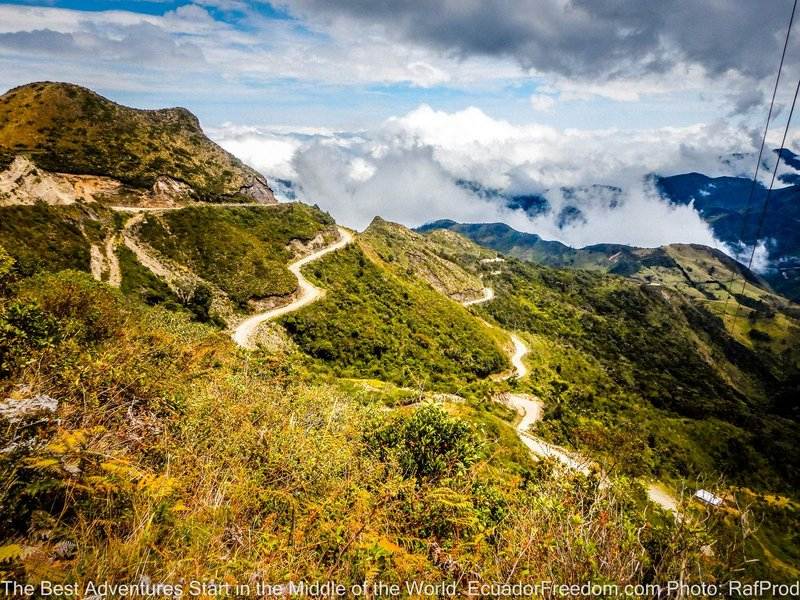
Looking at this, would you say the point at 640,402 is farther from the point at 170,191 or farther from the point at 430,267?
the point at 170,191

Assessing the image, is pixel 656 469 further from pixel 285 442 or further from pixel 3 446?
pixel 3 446

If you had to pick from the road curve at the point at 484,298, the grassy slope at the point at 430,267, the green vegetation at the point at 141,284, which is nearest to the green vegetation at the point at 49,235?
the green vegetation at the point at 141,284

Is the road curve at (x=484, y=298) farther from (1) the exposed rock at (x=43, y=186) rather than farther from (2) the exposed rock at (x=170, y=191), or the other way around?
(1) the exposed rock at (x=43, y=186)

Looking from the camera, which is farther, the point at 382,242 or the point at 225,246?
the point at 382,242

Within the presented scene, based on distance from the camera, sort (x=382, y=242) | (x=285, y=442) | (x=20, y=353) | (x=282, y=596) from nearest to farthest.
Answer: (x=282, y=596) < (x=20, y=353) < (x=285, y=442) < (x=382, y=242)

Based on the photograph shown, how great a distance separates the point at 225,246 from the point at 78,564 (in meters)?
75.0

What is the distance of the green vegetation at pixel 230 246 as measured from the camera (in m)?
66.9

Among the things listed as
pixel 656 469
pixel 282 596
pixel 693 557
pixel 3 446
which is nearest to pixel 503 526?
pixel 693 557

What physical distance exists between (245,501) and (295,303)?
208ft

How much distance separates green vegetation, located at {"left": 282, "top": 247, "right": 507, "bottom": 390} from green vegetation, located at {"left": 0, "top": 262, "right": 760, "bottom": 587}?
136 feet

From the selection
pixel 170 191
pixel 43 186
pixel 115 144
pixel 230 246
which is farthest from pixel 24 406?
pixel 115 144

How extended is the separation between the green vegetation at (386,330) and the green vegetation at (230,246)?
774 centimetres

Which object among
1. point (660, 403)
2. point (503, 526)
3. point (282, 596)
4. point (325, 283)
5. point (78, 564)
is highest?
point (78, 564)

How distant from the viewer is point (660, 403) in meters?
107
